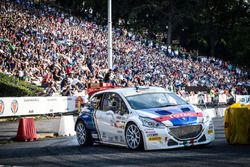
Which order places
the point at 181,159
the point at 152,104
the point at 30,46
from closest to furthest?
the point at 181,159
the point at 152,104
the point at 30,46

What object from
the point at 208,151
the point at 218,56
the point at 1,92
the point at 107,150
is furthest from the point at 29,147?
the point at 218,56

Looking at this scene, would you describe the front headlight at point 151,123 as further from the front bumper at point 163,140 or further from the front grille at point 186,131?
the front grille at point 186,131

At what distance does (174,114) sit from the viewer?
515 inches

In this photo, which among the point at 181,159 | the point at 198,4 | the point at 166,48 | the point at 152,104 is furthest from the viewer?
the point at 198,4

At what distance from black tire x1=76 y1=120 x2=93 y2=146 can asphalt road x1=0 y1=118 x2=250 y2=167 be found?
23 centimetres

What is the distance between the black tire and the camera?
15281 mm

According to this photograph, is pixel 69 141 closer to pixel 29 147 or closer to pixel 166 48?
pixel 29 147

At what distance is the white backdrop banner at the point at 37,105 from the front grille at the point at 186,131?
11.5 metres

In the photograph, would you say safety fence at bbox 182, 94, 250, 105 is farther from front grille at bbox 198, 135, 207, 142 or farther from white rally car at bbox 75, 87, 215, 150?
front grille at bbox 198, 135, 207, 142

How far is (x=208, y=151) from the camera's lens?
41.7ft

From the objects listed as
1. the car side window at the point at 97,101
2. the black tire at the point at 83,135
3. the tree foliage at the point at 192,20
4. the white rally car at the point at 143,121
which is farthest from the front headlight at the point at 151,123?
the tree foliage at the point at 192,20

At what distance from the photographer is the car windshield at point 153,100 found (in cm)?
1393

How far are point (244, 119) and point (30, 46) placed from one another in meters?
22.1

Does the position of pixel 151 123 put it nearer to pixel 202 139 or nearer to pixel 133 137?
pixel 133 137
